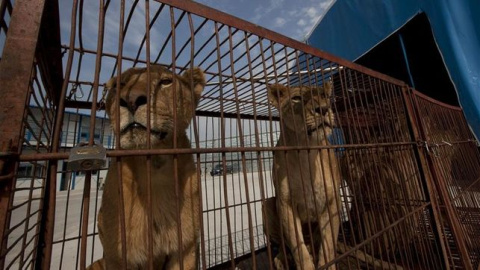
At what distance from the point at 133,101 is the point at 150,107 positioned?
3.3 inches

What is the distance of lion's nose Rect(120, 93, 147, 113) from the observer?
1.19m

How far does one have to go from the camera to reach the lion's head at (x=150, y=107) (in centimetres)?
120

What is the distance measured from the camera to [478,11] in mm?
4102

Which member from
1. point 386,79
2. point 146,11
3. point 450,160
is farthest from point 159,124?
point 450,160

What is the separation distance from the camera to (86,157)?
0.81m

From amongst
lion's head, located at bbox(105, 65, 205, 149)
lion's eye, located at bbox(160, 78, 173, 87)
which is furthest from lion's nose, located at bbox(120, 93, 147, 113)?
lion's eye, located at bbox(160, 78, 173, 87)

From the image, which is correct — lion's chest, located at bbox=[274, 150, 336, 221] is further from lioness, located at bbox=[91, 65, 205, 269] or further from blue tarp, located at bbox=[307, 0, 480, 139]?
blue tarp, located at bbox=[307, 0, 480, 139]

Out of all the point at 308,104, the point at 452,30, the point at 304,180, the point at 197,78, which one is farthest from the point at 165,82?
the point at 452,30

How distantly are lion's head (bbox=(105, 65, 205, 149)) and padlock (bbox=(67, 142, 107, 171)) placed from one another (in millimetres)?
207

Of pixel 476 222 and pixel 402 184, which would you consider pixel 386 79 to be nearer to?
pixel 402 184

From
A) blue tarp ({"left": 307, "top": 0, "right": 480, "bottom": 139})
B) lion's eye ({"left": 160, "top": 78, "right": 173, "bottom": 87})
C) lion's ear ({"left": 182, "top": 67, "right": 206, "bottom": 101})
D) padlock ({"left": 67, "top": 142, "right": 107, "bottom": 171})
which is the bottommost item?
padlock ({"left": 67, "top": 142, "right": 107, "bottom": 171})

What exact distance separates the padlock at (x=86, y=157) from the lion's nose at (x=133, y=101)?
41 cm

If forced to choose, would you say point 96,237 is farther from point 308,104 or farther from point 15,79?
point 15,79

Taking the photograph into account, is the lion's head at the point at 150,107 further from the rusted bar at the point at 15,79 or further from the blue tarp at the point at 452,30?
the blue tarp at the point at 452,30
